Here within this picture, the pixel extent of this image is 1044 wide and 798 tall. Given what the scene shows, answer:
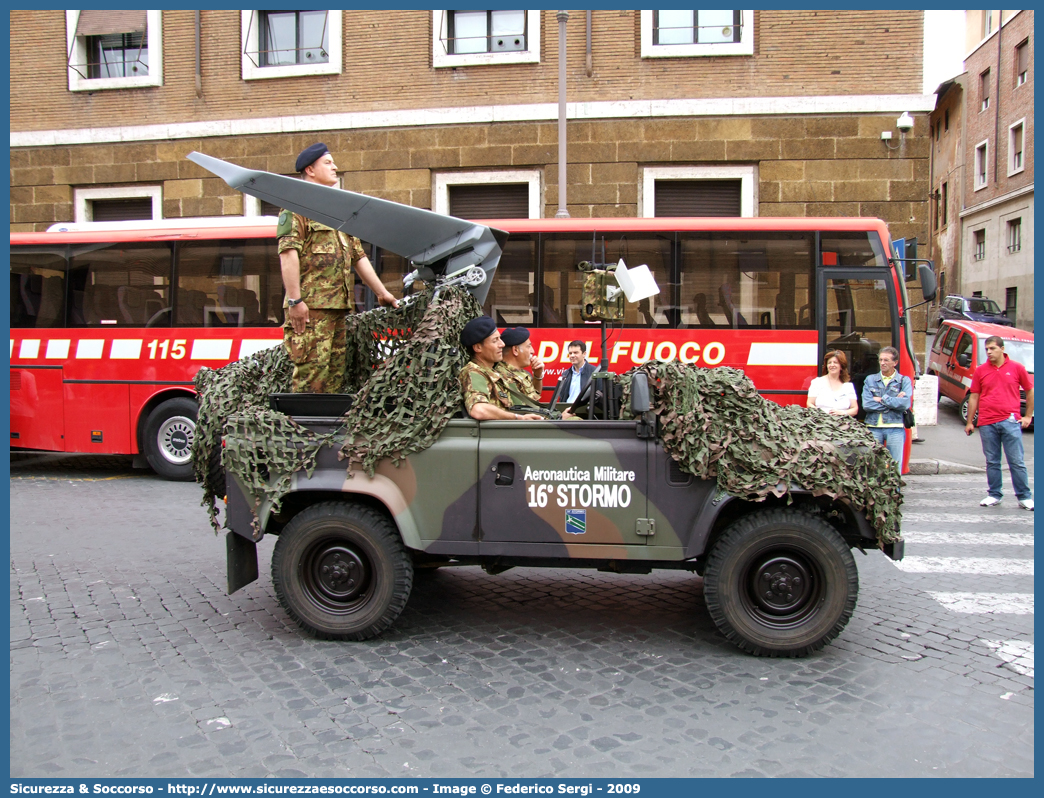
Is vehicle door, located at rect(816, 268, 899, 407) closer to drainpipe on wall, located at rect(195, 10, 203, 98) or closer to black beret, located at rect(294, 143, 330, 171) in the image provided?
black beret, located at rect(294, 143, 330, 171)

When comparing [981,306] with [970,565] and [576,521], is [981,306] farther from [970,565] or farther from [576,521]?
[576,521]

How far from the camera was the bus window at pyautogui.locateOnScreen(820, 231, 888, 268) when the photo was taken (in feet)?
33.0

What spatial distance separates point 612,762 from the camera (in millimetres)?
3234

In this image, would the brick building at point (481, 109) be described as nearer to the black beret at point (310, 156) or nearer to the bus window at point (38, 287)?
the bus window at point (38, 287)

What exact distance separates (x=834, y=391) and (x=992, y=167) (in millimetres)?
33919

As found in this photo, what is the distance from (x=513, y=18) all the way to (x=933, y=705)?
15.2m

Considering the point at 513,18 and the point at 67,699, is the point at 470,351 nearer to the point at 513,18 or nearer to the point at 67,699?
the point at 67,699

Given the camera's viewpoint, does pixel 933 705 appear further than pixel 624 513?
No

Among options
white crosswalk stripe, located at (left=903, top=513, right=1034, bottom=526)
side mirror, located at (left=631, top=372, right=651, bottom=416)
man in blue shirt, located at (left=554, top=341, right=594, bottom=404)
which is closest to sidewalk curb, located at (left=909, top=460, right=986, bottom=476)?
white crosswalk stripe, located at (left=903, top=513, right=1034, bottom=526)

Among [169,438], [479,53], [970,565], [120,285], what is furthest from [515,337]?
[479,53]

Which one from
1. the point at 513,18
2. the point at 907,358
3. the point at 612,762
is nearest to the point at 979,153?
the point at 513,18

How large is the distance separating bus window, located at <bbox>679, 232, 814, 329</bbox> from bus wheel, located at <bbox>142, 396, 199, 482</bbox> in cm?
657
